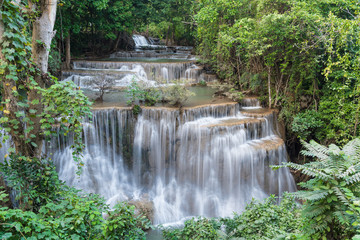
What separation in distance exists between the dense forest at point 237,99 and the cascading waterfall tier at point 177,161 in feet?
1.76

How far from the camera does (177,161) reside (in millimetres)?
8617

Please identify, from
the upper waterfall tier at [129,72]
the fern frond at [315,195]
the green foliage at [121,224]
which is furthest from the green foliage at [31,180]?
the upper waterfall tier at [129,72]

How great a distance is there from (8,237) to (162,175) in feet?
20.1

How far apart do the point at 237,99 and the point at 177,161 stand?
366 centimetres

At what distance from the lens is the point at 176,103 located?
30.6 feet

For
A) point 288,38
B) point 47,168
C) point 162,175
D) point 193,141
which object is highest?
point 288,38

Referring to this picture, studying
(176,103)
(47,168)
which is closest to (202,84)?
(176,103)

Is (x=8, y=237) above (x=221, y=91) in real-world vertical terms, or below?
below

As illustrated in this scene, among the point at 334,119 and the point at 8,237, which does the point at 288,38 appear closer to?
the point at 334,119

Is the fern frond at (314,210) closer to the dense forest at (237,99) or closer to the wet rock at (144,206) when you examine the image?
the dense forest at (237,99)

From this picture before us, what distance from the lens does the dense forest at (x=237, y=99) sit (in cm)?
294

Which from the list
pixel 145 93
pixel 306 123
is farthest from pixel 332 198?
pixel 145 93

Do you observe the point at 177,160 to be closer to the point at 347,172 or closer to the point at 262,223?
the point at 262,223

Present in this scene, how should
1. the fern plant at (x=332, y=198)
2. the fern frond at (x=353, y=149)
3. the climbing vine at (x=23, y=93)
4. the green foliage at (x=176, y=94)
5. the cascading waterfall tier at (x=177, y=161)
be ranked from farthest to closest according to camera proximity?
the green foliage at (x=176, y=94) → the cascading waterfall tier at (x=177, y=161) → the climbing vine at (x=23, y=93) → the fern frond at (x=353, y=149) → the fern plant at (x=332, y=198)
